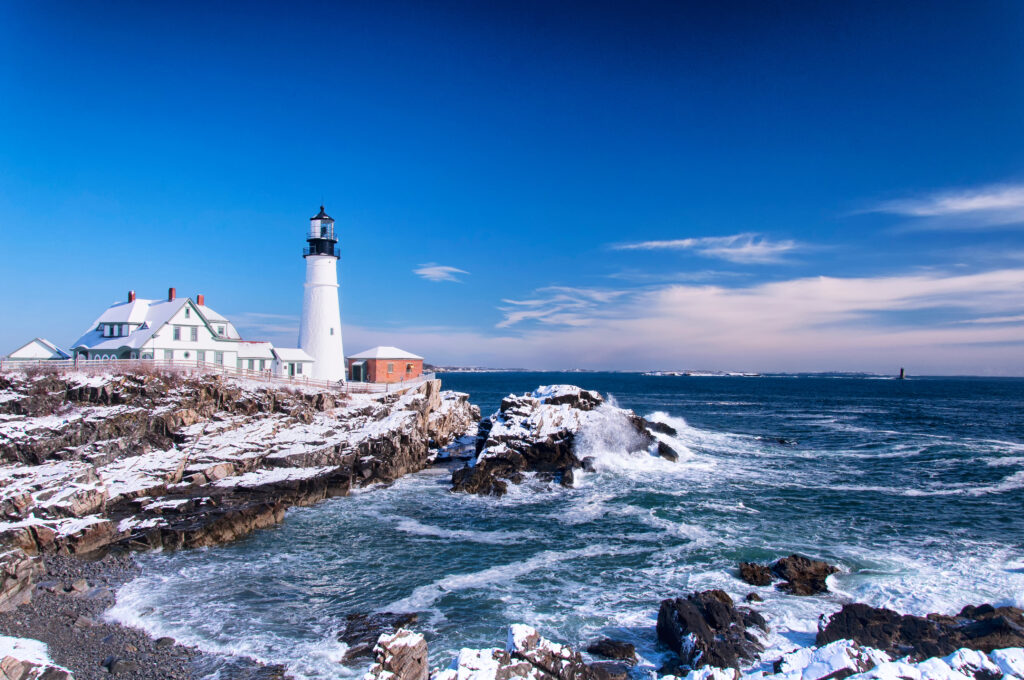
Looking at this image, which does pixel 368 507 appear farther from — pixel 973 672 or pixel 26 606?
pixel 973 672

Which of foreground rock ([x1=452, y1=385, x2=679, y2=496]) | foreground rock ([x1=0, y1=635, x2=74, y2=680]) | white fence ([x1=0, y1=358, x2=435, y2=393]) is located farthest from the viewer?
white fence ([x1=0, y1=358, x2=435, y2=393])

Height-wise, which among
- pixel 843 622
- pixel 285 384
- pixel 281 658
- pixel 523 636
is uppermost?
pixel 285 384

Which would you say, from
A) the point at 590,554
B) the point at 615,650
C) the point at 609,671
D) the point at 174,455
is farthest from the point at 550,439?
the point at 609,671

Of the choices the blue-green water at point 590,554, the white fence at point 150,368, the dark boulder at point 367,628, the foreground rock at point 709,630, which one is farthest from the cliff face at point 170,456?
the foreground rock at point 709,630

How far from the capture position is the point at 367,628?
14.5 m

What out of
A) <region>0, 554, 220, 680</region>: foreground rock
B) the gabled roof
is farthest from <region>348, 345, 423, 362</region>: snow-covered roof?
<region>0, 554, 220, 680</region>: foreground rock

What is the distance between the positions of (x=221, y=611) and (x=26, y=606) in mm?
5035

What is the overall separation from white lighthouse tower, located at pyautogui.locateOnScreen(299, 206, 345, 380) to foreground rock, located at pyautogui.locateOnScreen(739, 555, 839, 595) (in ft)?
112

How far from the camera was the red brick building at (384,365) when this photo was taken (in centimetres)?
4875

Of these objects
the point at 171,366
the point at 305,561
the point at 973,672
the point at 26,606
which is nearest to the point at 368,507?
the point at 305,561

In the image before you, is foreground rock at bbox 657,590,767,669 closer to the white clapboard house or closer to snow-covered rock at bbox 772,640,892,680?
snow-covered rock at bbox 772,640,892,680

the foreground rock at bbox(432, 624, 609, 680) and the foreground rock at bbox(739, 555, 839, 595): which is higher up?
the foreground rock at bbox(432, 624, 609, 680)

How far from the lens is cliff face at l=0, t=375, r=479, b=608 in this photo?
807 inches

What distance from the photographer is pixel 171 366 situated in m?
33.5
